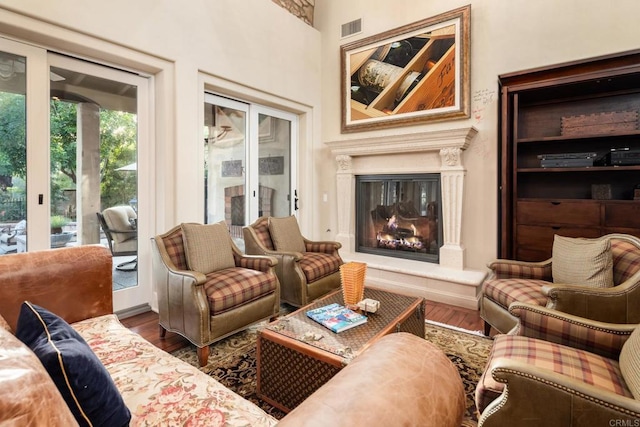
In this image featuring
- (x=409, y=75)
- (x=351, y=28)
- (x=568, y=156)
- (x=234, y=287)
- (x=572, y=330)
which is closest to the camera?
(x=572, y=330)

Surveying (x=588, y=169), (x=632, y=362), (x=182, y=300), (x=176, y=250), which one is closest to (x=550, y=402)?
(x=632, y=362)

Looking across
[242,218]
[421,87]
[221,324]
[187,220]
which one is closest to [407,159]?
[421,87]

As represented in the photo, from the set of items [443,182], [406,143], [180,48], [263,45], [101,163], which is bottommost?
[443,182]

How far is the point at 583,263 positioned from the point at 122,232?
12.3 feet

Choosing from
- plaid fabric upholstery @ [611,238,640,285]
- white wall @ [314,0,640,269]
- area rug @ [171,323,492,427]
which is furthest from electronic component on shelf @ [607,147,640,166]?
area rug @ [171,323,492,427]

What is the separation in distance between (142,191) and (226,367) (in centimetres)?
195

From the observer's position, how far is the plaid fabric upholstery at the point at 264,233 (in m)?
3.42

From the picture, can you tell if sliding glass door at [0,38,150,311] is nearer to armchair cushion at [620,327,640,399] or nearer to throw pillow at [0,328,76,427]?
throw pillow at [0,328,76,427]

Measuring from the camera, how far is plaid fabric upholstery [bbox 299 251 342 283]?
3.12 meters

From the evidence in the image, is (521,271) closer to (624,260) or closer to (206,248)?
(624,260)

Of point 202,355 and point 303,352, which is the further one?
point 202,355

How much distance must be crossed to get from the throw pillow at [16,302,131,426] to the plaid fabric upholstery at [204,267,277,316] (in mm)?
1410

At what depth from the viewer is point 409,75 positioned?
415cm

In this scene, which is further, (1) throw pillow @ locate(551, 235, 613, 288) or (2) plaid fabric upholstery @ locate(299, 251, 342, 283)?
(2) plaid fabric upholstery @ locate(299, 251, 342, 283)
